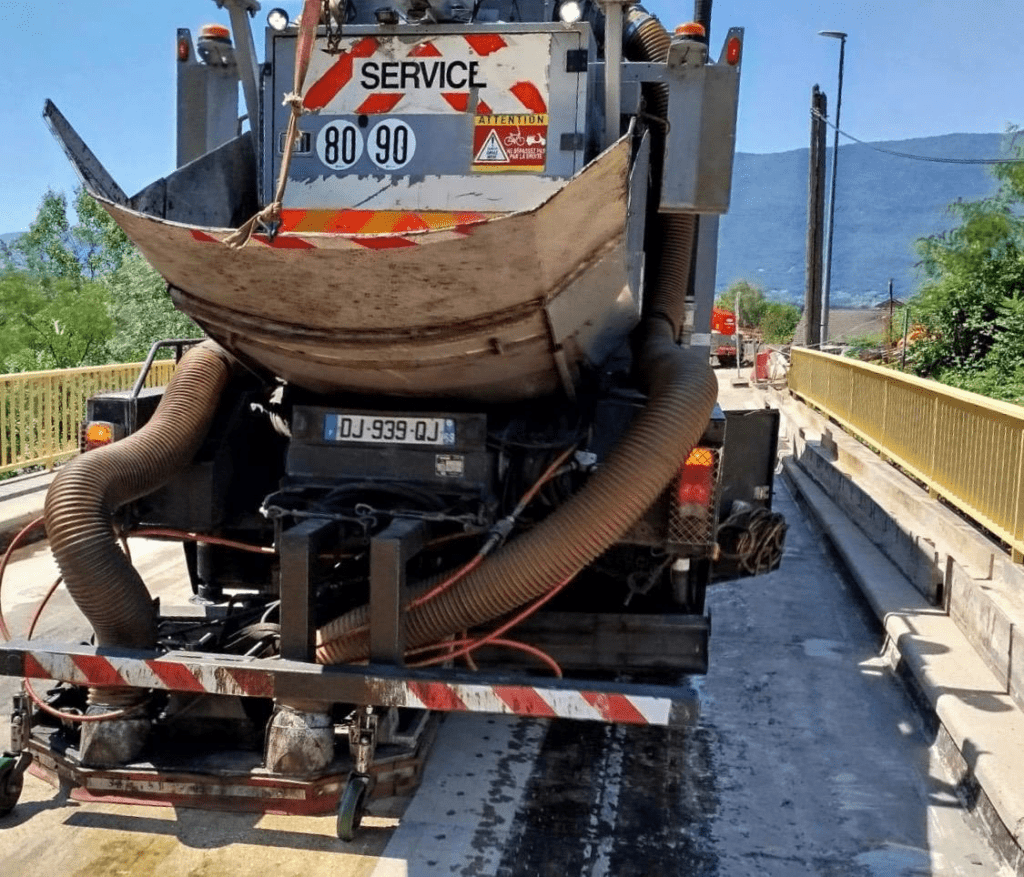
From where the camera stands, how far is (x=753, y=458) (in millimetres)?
5871

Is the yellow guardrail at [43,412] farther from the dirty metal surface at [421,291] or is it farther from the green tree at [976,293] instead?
the green tree at [976,293]

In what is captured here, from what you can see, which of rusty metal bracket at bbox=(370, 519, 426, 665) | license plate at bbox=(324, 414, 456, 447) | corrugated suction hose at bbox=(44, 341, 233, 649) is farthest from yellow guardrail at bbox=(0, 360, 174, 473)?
rusty metal bracket at bbox=(370, 519, 426, 665)

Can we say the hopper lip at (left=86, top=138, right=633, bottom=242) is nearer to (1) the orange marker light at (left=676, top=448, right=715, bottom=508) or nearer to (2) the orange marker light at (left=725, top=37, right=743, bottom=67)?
(2) the orange marker light at (left=725, top=37, right=743, bottom=67)

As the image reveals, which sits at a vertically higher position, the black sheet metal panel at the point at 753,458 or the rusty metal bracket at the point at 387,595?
the black sheet metal panel at the point at 753,458

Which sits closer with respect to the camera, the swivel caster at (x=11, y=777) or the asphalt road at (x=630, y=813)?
the asphalt road at (x=630, y=813)

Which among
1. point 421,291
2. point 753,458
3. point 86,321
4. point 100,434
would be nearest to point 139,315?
point 86,321

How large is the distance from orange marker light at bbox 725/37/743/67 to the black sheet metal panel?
210 centimetres

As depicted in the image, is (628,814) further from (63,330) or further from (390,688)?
(63,330)

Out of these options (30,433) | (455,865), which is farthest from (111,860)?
(30,433)

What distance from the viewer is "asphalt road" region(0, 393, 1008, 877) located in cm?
389

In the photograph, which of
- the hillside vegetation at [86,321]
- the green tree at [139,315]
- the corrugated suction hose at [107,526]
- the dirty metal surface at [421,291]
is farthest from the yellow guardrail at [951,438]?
the green tree at [139,315]

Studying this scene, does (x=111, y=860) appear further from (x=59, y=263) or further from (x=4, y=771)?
(x=59, y=263)

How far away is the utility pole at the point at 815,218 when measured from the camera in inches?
1139

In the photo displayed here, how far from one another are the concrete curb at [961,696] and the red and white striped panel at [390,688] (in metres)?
1.45
